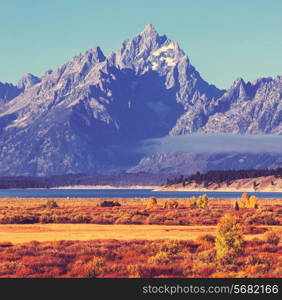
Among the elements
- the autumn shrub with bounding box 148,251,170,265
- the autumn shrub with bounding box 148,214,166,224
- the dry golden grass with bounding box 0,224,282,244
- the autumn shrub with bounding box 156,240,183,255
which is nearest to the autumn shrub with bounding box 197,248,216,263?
the autumn shrub with bounding box 148,251,170,265

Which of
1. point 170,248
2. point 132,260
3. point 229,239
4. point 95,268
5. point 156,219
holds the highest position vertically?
point 229,239

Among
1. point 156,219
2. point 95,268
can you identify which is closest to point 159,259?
point 95,268

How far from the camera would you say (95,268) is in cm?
3544

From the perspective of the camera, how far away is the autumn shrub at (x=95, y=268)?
115 feet

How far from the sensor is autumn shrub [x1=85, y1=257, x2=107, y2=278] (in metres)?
35.1

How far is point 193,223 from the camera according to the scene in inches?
3201

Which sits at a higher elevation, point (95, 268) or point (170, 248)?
point (170, 248)

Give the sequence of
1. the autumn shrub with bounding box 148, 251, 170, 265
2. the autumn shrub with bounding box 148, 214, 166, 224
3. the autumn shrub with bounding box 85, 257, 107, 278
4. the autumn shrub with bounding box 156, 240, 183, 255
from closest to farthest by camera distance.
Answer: the autumn shrub with bounding box 85, 257, 107, 278 → the autumn shrub with bounding box 148, 251, 170, 265 → the autumn shrub with bounding box 156, 240, 183, 255 → the autumn shrub with bounding box 148, 214, 166, 224

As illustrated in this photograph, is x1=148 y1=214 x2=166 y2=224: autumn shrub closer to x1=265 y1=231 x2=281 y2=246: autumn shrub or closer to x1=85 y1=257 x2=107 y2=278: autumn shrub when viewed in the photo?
x1=265 y1=231 x2=281 y2=246: autumn shrub

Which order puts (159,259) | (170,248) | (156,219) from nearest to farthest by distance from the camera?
(159,259)
(170,248)
(156,219)

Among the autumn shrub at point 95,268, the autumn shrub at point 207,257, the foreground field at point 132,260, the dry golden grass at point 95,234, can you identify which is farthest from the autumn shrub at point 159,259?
the dry golden grass at point 95,234

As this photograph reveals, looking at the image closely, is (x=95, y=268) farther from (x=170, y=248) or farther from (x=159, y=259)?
(x=170, y=248)
